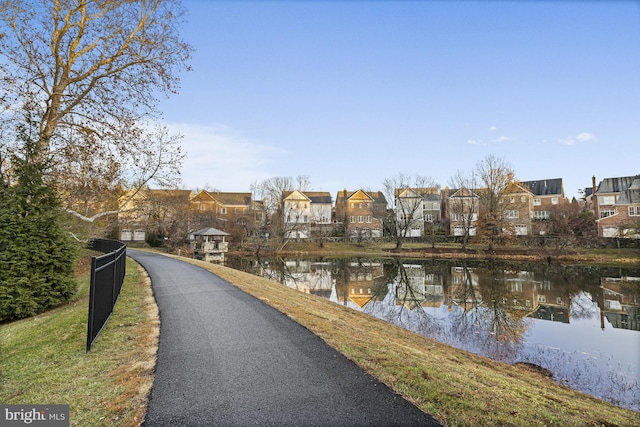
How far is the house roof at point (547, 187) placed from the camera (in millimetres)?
61625

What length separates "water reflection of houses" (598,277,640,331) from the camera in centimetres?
1386

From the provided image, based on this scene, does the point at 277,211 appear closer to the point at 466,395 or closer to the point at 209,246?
the point at 209,246

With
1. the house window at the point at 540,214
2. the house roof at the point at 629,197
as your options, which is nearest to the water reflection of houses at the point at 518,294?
the house roof at the point at 629,197

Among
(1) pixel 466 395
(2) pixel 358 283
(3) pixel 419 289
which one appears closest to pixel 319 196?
(2) pixel 358 283

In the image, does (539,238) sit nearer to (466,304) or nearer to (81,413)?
(466,304)

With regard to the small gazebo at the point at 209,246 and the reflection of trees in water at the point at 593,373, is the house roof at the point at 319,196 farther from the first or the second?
the reflection of trees in water at the point at 593,373

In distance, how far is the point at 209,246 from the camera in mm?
38125

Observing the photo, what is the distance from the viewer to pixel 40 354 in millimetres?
6102

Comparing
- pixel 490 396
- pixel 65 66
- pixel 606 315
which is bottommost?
pixel 606 315

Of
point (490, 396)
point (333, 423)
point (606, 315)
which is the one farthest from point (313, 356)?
point (606, 315)

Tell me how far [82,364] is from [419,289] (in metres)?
18.5

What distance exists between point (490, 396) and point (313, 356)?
2.49 m

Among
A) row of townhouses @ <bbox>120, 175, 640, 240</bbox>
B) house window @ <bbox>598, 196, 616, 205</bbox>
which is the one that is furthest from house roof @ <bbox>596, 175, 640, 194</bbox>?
house window @ <bbox>598, 196, 616, 205</bbox>

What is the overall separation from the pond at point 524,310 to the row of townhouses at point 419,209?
57.1ft
